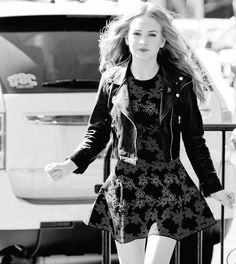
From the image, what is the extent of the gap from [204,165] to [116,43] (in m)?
0.69

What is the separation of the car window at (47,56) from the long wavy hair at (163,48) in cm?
105

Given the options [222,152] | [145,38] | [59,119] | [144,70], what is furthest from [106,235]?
[145,38]

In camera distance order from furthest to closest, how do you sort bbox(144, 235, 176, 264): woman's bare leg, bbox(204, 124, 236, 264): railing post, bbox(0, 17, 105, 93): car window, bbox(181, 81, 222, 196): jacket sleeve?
bbox(0, 17, 105, 93): car window, bbox(204, 124, 236, 264): railing post, bbox(181, 81, 222, 196): jacket sleeve, bbox(144, 235, 176, 264): woman's bare leg

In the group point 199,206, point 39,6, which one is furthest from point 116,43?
point 39,6

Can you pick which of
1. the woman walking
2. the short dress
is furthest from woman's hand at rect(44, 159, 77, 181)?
Result: the short dress

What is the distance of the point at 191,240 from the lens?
495 centimetres

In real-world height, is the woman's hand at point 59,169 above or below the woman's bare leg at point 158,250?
above

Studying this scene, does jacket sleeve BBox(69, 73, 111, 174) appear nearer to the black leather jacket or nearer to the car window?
the black leather jacket

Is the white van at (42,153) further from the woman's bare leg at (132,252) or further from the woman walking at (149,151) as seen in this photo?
the woman's bare leg at (132,252)

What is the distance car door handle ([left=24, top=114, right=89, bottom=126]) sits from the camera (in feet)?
14.8

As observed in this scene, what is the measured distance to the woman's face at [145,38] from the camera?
133 inches

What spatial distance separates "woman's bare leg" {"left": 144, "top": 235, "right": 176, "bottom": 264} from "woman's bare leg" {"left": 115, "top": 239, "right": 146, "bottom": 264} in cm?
5

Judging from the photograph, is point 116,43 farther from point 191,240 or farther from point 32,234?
point 191,240

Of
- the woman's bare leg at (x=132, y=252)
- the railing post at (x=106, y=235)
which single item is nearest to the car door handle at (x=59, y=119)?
the railing post at (x=106, y=235)
